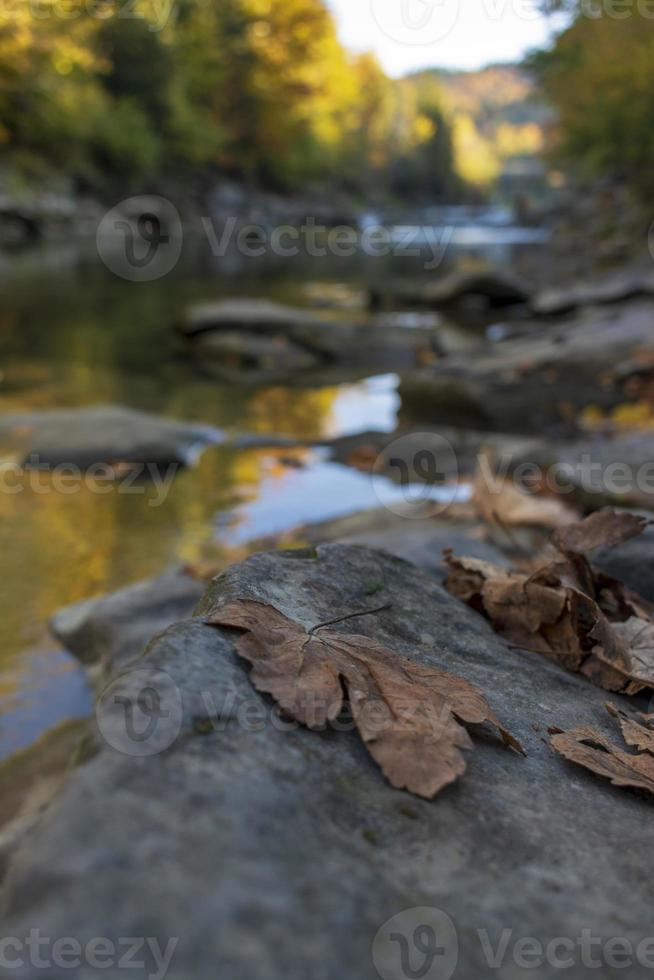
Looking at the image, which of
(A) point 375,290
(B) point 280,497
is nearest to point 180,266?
(A) point 375,290

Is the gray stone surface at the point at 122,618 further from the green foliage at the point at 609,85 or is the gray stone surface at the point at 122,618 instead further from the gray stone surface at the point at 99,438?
the green foliage at the point at 609,85

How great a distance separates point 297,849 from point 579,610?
888mm

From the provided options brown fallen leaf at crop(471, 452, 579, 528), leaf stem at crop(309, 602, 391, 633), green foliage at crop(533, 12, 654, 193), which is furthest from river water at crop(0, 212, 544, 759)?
green foliage at crop(533, 12, 654, 193)

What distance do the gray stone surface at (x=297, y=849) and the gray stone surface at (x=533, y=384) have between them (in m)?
5.02

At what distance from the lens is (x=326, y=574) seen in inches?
53.6

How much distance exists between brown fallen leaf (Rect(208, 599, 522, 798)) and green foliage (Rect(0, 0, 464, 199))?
24373mm

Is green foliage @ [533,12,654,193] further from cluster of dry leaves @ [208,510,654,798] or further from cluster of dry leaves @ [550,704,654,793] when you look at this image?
cluster of dry leaves @ [550,704,654,793]

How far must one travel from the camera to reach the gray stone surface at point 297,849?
64 cm

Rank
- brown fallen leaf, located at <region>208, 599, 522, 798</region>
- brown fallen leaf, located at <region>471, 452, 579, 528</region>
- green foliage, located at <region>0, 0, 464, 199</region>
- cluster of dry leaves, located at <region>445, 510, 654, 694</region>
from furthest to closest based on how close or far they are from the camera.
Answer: green foliage, located at <region>0, 0, 464, 199</region>
brown fallen leaf, located at <region>471, 452, 579, 528</region>
cluster of dry leaves, located at <region>445, 510, 654, 694</region>
brown fallen leaf, located at <region>208, 599, 522, 798</region>

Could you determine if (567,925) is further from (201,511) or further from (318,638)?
(201,511)

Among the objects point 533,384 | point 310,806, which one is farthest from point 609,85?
point 310,806

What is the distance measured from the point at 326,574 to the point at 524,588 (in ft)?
1.28

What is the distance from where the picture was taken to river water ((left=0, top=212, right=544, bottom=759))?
9.70 ft

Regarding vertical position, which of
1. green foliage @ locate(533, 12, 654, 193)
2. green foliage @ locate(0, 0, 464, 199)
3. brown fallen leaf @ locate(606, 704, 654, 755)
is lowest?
brown fallen leaf @ locate(606, 704, 654, 755)
